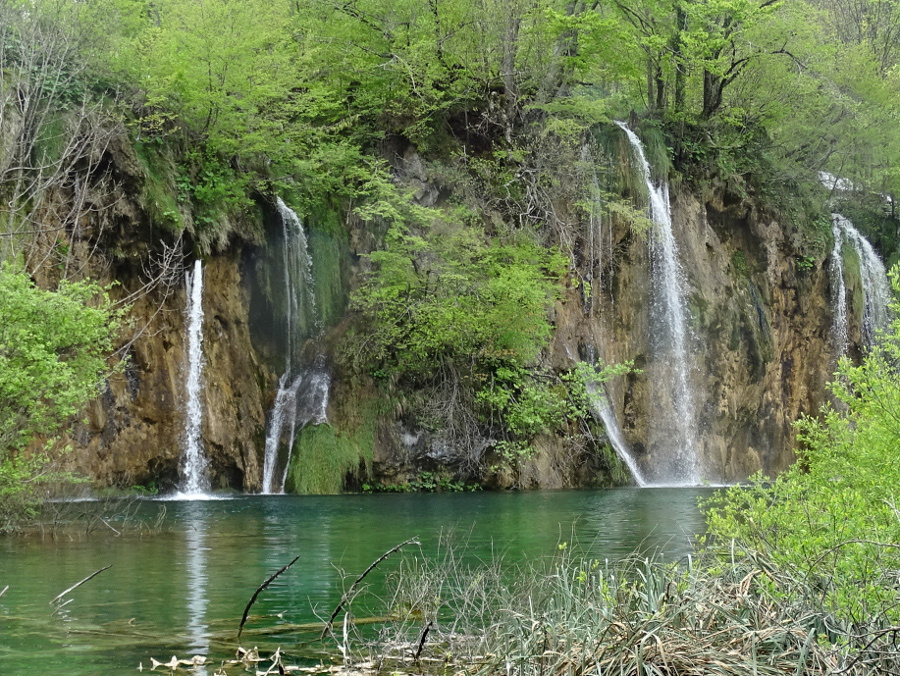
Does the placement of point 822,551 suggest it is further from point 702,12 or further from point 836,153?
point 836,153

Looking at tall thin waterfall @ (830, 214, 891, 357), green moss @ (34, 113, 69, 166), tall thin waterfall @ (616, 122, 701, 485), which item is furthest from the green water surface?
tall thin waterfall @ (830, 214, 891, 357)

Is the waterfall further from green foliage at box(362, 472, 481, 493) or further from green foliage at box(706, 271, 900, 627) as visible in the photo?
green foliage at box(706, 271, 900, 627)

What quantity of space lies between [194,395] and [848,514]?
830 inches

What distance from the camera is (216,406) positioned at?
25.7 m

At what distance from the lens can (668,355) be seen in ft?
105

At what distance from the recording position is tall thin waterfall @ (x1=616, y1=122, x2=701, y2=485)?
31109mm

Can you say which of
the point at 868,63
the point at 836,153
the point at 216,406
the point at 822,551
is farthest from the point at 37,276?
the point at 868,63

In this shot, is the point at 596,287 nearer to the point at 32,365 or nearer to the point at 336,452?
the point at 336,452

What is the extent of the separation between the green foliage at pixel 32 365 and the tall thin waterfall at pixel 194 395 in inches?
380

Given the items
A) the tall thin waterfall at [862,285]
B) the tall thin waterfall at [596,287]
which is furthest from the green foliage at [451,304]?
the tall thin waterfall at [862,285]

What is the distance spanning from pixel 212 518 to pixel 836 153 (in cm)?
2851

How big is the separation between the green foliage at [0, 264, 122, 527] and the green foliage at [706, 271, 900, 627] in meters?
9.82

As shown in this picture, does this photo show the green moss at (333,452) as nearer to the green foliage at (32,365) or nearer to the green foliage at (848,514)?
the green foliage at (32,365)

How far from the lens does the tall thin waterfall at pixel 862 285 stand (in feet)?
119
